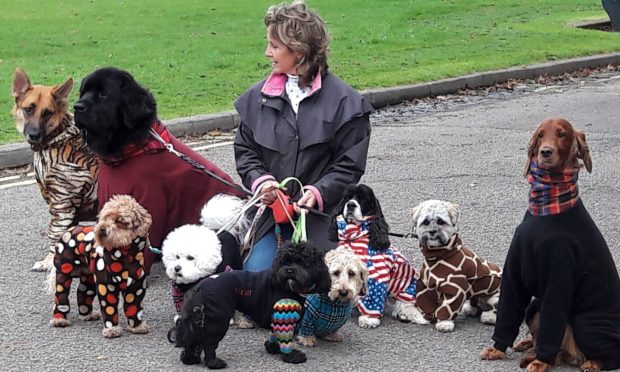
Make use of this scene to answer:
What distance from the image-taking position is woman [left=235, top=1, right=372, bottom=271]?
598cm

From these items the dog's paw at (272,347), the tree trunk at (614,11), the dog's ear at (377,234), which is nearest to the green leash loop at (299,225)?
the dog's ear at (377,234)

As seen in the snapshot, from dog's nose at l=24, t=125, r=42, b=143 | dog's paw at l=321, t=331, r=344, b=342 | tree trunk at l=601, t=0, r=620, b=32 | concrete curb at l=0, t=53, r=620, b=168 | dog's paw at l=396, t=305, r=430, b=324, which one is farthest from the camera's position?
tree trunk at l=601, t=0, r=620, b=32

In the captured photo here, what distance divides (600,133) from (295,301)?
7006 mm

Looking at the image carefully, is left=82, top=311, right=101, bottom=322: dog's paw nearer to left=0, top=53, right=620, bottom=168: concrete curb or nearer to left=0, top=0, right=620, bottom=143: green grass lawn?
left=0, top=53, right=620, bottom=168: concrete curb

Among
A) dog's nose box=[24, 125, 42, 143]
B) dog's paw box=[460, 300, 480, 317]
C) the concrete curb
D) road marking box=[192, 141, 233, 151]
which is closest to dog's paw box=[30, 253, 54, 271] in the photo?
dog's nose box=[24, 125, 42, 143]

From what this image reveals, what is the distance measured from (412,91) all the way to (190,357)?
8903 millimetres

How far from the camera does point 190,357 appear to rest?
5.07m

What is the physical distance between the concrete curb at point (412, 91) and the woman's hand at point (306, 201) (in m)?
4.58

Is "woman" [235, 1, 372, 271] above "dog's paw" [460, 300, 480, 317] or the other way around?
above

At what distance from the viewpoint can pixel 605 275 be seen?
4801 millimetres

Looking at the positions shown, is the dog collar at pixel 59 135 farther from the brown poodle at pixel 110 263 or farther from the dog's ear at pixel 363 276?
the dog's ear at pixel 363 276

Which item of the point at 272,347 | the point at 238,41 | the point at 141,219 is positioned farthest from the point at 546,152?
the point at 238,41

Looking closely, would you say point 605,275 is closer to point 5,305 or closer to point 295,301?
point 295,301

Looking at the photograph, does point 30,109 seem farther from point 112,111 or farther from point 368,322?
point 368,322
